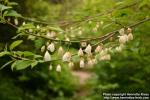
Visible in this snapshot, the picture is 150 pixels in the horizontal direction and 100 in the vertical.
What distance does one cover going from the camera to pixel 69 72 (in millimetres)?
10656

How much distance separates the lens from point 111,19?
9.33 ft

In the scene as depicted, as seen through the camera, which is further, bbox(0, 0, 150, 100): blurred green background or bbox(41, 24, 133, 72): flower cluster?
bbox(0, 0, 150, 100): blurred green background

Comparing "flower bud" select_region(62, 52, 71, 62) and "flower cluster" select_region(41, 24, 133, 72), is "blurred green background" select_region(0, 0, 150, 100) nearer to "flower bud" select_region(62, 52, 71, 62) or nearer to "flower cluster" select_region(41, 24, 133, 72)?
"flower cluster" select_region(41, 24, 133, 72)

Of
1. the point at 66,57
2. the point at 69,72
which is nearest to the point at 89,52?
the point at 66,57

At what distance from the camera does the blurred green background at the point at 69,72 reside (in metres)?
3.62

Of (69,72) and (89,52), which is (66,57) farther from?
(69,72)

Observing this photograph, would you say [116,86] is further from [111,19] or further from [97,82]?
[111,19]

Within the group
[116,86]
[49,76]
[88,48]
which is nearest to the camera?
[88,48]

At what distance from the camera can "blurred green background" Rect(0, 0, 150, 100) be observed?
142 inches

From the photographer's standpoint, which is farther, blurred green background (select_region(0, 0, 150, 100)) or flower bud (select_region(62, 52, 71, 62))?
blurred green background (select_region(0, 0, 150, 100))

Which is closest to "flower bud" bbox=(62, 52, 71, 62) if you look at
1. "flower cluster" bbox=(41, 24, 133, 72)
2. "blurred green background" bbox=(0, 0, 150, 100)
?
"flower cluster" bbox=(41, 24, 133, 72)

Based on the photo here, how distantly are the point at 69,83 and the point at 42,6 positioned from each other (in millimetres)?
4455

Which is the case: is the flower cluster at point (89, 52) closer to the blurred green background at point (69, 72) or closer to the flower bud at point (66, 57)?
the flower bud at point (66, 57)

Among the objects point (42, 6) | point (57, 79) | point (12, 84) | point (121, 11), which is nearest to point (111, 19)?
point (121, 11)
